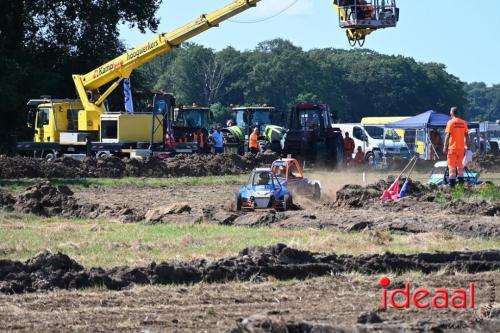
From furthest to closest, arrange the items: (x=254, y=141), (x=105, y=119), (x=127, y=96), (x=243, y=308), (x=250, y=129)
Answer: (x=250, y=129) < (x=254, y=141) < (x=127, y=96) < (x=105, y=119) < (x=243, y=308)

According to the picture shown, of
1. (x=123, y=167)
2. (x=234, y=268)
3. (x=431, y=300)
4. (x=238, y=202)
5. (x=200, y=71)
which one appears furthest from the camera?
(x=200, y=71)

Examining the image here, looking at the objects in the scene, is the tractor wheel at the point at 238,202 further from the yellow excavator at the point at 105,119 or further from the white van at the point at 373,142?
the white van at the point at 373,142

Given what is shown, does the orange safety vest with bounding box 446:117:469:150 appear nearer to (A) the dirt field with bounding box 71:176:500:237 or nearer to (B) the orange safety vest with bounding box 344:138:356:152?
(A) the dirt field with bounding box 71:176:500:237

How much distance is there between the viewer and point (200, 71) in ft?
383

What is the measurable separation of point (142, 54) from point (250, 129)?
1165 centimetres

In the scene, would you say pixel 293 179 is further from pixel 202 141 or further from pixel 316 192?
pixel 202 141

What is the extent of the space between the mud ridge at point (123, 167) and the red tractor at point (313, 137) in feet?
5.83

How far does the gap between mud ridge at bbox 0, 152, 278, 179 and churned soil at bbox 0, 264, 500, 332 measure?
78.9 ft

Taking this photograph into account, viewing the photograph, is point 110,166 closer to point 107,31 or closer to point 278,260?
point 107,31

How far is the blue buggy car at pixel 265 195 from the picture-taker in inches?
945

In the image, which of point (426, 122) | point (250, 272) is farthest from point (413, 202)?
point (426, 122)

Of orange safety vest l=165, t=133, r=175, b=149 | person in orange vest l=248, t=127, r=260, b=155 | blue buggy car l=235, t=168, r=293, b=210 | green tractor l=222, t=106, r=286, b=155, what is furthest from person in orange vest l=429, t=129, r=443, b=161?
blue buggy car l=235, t=168, r=293, b=210

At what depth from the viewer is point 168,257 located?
16.3 meters

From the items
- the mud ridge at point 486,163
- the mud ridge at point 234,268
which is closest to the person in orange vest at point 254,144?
the mud ridge at point 486,163
